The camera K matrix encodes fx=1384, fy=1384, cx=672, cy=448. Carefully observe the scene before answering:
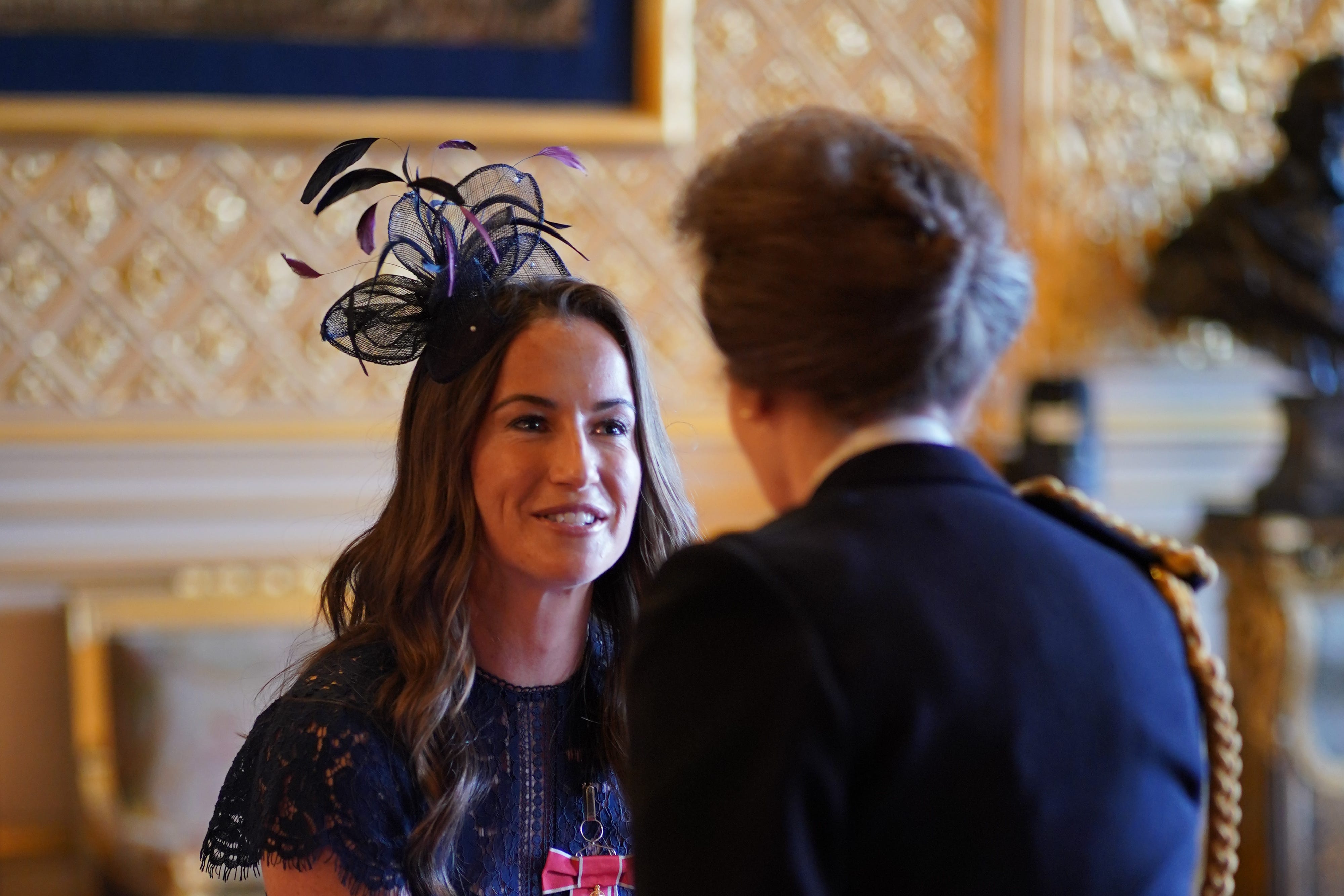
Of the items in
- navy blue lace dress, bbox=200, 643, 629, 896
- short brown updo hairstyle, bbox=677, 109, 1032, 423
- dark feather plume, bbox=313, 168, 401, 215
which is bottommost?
navy blue lace dress, bbox=200, 643, 629, 896

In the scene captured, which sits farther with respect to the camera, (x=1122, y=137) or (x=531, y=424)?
(x=1122, y=137)

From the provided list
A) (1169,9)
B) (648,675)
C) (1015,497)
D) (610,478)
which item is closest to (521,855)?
(610,478)

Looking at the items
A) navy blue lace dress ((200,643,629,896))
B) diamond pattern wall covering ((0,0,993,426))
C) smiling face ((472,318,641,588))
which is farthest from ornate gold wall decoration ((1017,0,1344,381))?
navy blue lace dress ((200,643,629,896))

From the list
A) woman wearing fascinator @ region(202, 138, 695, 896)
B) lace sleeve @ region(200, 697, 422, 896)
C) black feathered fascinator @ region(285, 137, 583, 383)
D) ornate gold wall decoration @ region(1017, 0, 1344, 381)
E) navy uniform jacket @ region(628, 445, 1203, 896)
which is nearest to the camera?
navy uniform jacket @ region(628, 445, 1203, 896)

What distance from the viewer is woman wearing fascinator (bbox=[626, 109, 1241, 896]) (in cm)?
105

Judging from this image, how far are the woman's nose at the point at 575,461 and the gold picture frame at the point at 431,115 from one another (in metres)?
1.97

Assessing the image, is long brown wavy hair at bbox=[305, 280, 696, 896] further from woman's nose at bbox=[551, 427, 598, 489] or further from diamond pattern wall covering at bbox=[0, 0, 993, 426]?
diamond pattern wall covering at bbox=[0, 0, 993, 426]

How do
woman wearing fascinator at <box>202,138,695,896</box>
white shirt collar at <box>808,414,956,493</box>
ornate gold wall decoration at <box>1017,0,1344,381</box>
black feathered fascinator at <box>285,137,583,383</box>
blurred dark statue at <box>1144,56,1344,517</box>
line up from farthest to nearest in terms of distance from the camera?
ornate gold wall decoration at <box>1017,0,1344,381</box> → blurred dark statue at <box>1144,56,1344,517</box> → black feathered fascinator at <box>285,137,583,383</box> → woman wearing fascinator at <box>202,138,695,896</box> → white shirt collar at <box>808,414,956,493</box>

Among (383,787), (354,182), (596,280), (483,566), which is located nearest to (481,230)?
(354,182)

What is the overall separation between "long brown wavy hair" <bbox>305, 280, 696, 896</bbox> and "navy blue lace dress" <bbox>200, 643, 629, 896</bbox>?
0.08ft

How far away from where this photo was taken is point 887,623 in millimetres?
1061

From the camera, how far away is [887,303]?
114cm

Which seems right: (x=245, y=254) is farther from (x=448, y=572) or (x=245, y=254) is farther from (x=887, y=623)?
(x=887, y=623)

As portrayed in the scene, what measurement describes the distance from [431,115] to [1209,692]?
279 centimetres
